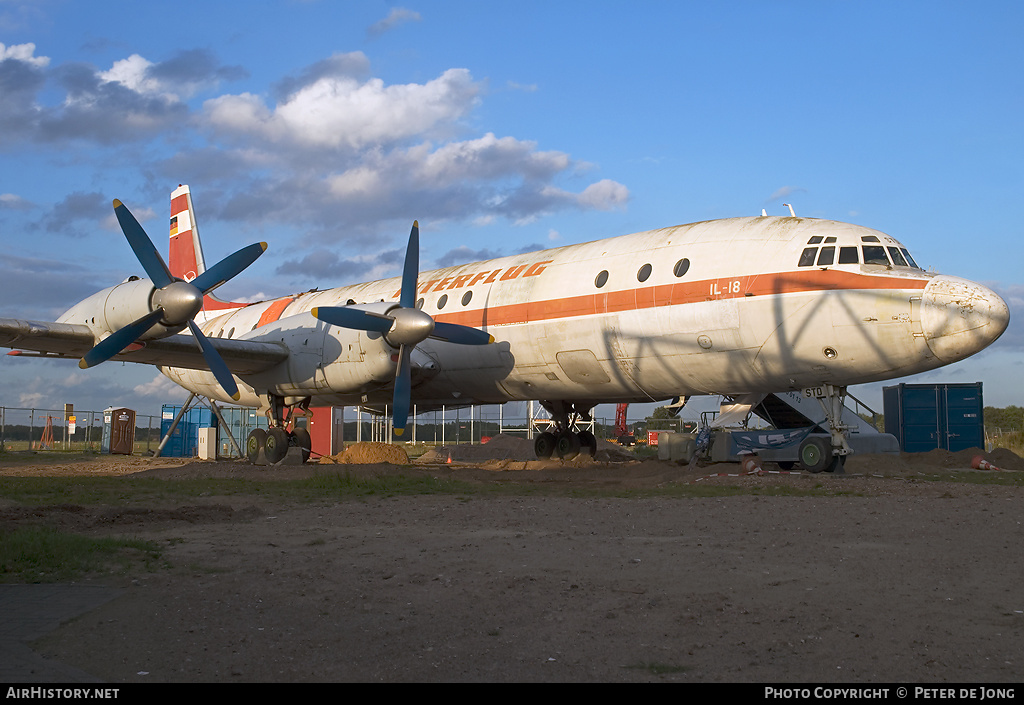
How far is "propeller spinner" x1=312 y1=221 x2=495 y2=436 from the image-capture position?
17.3m

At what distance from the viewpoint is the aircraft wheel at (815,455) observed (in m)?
14.9

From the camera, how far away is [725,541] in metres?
8.41

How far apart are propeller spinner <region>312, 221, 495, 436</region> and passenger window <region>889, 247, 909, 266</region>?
27.2 ft

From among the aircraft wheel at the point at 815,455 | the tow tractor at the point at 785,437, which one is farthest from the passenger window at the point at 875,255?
the aircraft wheel at the point at 815,455

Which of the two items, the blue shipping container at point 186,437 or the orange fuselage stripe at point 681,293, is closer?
the orange fuselage stripe at point 681,293

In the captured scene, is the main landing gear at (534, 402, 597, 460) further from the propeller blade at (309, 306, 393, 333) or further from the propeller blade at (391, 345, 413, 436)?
the propeller blade at (309, 306, 393, 333)

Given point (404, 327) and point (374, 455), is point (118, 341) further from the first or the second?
point (374, 455)

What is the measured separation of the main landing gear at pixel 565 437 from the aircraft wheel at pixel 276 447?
698 centimetres

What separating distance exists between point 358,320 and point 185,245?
1392 cm

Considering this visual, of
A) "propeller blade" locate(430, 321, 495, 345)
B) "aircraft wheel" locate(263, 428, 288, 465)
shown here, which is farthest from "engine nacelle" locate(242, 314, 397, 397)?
"aircraft wheel" locate(263, 428, 288, 465)

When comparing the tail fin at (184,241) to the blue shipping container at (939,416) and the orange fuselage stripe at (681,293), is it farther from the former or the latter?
the blue shipping container at (939,416)

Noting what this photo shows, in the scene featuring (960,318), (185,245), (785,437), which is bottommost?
(785,437)

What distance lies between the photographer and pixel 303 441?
21.2 m

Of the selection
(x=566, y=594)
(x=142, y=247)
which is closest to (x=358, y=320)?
(x=142, y=247)
